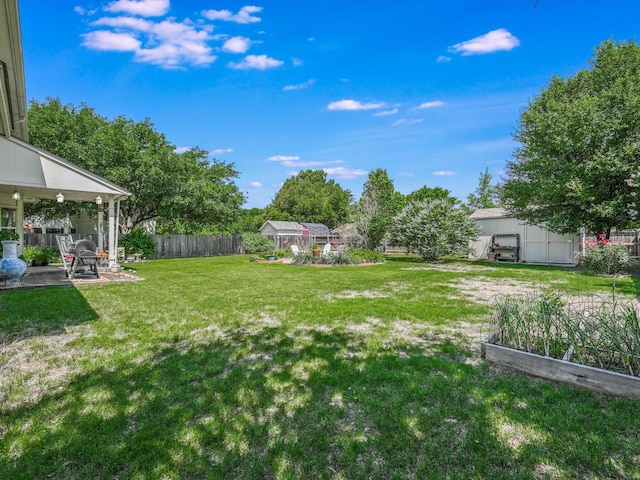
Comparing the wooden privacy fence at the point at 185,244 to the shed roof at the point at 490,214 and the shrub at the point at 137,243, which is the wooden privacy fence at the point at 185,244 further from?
the shed roof at the point at 490,214

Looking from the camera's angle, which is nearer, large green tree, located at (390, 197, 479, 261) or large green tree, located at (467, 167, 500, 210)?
large green tree, located at (390, 197, 479, 261)

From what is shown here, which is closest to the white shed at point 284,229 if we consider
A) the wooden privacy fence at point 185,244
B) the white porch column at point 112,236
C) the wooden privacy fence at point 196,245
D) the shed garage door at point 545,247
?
the wooden privacy fence at point 196,245

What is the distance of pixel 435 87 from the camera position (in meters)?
14.6

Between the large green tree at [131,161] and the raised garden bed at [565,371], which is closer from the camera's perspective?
the raised garden bed at [565,371]

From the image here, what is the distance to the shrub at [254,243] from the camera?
24.5 m

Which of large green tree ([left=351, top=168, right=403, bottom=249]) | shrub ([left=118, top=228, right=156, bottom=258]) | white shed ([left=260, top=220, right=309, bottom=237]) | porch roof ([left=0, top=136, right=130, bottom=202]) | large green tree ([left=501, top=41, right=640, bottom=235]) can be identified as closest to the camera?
porch roof ([left=0, top=136, right=130, bottom=202])

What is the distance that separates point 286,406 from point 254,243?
2252 centimetres

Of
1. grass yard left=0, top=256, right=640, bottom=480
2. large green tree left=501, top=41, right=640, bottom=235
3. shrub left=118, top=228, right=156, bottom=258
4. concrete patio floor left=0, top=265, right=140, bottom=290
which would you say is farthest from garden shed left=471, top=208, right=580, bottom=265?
shrub left=118, top=228, right=156, bottom=258

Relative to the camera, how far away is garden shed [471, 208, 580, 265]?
16.8m

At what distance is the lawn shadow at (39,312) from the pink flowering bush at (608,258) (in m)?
14.0

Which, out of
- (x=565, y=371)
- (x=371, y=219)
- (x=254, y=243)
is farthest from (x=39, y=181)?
(x=254, y=243)

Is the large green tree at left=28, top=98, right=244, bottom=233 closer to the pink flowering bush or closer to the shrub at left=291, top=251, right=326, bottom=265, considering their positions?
the shrub at left=291, top=251, right=326, bottom=265

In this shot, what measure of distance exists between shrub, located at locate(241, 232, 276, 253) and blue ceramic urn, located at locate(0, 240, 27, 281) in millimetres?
16947

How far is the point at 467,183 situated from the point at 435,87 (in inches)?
1017
